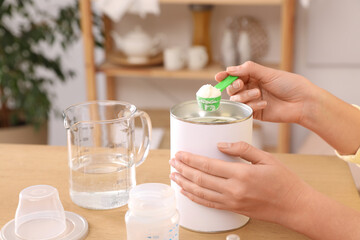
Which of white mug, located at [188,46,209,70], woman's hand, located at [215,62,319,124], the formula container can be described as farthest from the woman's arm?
white mug, located at [188,46,209,70]

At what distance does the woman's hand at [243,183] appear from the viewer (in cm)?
70

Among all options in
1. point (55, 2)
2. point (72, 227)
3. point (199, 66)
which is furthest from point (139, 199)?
point (55, 2)

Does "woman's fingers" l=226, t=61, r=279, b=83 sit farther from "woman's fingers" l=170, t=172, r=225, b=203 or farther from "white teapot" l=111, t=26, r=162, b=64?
"white teapot" l=111, t=26, r=162, b=64

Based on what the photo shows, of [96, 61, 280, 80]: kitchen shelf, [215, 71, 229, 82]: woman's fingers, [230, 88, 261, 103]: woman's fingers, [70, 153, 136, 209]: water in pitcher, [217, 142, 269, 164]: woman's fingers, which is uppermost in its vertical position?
[215, 71, 229, 82]: woman's fingers

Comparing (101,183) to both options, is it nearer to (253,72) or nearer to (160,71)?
(253,72)

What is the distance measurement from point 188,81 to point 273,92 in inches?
65.0

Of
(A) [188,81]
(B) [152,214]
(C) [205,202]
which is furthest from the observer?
(A) [188,81]

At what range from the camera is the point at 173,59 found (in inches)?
88.4

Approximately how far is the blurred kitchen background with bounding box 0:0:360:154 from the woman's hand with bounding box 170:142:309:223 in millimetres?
1445

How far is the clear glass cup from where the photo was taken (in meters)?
0.73

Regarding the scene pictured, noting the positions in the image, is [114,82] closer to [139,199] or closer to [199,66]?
[199,66]

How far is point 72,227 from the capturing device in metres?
0.76

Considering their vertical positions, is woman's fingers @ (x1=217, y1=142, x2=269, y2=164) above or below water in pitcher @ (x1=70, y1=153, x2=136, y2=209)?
above

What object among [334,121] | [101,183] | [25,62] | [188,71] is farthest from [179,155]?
[25,62]
